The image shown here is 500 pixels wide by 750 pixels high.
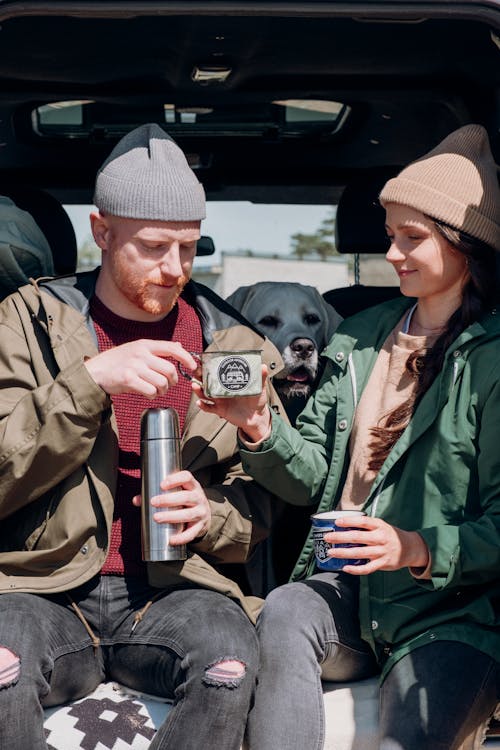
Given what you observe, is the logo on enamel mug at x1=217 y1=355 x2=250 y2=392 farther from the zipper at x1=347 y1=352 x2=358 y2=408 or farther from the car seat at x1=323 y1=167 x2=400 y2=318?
the car seat at x1=323 y1=167 x2=400 y2=318

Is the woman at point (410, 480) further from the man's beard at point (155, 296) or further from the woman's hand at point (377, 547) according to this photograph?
the man's beard at point (155, 296)

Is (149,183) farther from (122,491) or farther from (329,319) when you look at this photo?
(329,319)

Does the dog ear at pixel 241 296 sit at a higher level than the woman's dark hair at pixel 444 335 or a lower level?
lower

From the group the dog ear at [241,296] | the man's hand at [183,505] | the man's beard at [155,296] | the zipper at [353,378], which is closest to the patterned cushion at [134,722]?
the man's hand at [183,505]

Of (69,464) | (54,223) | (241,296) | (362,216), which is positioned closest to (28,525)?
(69,464)

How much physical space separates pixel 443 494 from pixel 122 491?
0.79 m

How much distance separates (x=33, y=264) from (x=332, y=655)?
143cm

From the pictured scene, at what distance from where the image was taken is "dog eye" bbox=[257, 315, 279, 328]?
381cm

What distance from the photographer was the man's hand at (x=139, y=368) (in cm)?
236

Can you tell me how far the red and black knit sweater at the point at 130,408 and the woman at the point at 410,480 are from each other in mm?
269

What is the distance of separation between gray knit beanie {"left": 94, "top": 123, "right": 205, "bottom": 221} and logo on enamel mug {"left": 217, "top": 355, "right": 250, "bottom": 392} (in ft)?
1.73

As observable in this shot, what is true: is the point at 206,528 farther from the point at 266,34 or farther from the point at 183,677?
the point at 266,34

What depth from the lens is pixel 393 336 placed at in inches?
109

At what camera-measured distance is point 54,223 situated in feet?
11.3
